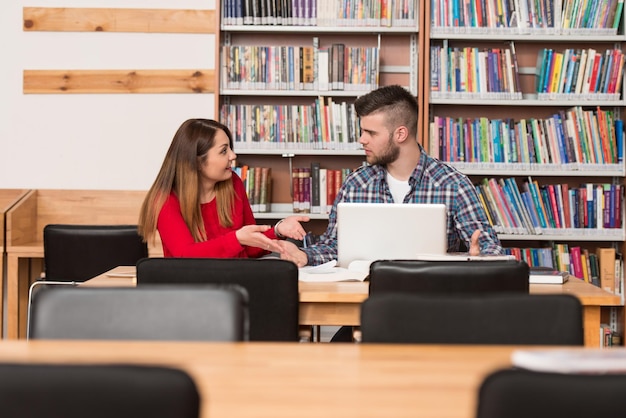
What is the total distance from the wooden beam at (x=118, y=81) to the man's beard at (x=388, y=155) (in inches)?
63.9

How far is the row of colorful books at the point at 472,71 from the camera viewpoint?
462 centimetres

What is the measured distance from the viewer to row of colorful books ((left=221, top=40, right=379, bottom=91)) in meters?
4.63

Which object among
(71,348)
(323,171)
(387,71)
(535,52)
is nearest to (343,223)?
(71,348)

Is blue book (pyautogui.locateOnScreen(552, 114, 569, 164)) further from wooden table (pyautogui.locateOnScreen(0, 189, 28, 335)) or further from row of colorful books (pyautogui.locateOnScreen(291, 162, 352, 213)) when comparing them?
wooden table (pyautogui.locateOnScreen(0, 189, 28, 335))

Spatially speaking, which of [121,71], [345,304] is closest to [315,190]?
[121,71]

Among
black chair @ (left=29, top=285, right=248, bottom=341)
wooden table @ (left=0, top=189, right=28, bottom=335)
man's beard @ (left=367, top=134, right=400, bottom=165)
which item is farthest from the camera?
wooden table @ (left=0, top=189, right=28, bottom=335)

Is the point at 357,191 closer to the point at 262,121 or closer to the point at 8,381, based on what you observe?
the point at 262,121

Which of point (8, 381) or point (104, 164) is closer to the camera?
point (8, 381)

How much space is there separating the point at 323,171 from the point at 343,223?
1859 millimetres

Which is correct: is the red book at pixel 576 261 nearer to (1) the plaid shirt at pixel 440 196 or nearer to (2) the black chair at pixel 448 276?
(1) the plaid shirt at pixel 440 196

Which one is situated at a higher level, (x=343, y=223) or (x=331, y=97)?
(x=331, y=97)

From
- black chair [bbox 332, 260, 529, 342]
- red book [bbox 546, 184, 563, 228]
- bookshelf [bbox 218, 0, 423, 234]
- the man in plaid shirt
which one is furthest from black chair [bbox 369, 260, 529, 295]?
red book [bbox 546, 184, 563, 228]

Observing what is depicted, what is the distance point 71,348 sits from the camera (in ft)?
4.90

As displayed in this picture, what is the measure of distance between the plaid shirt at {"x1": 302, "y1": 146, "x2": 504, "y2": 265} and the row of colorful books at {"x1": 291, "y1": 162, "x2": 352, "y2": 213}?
996mm
